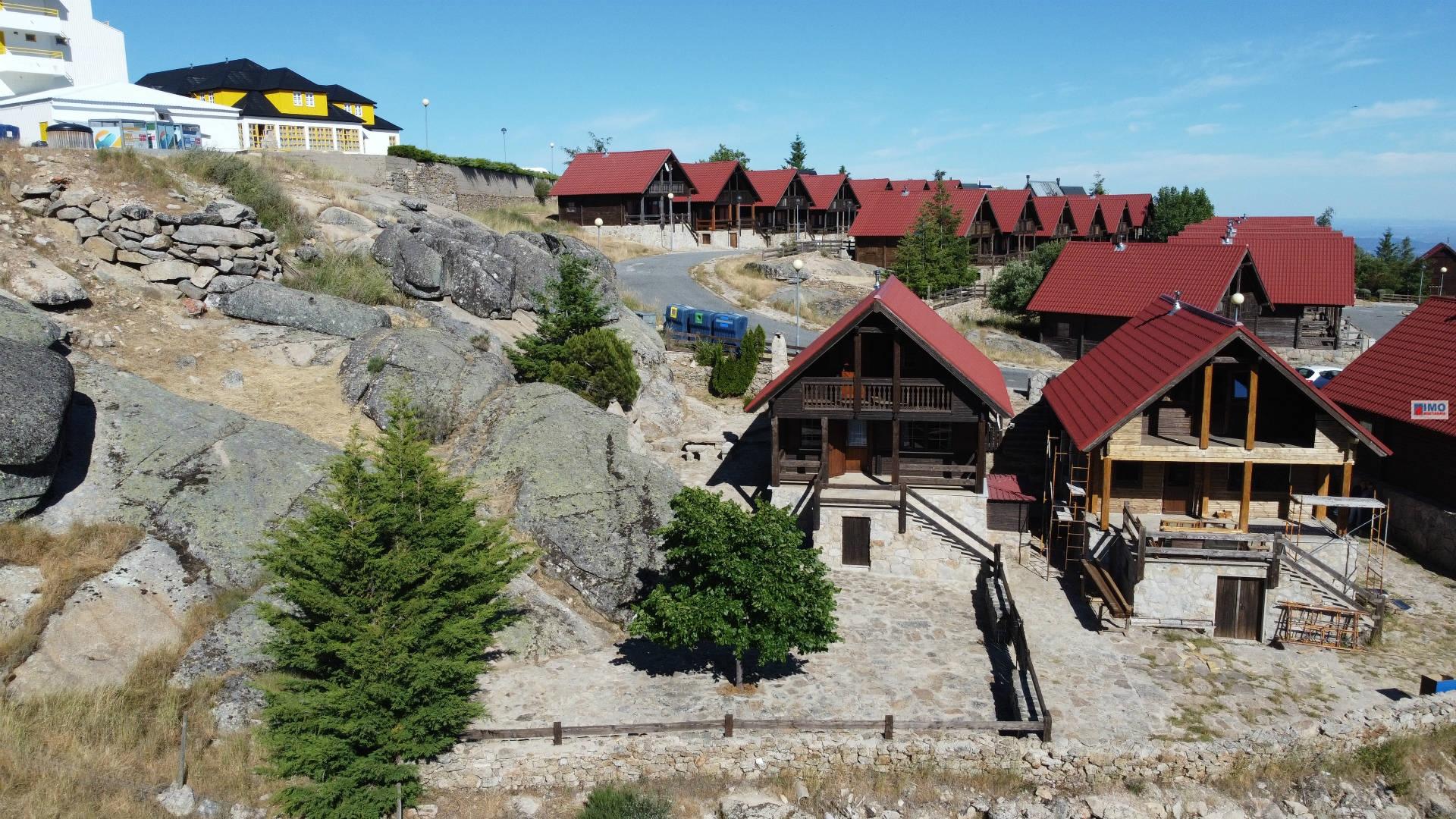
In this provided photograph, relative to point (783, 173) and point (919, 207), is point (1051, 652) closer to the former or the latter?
point (919, 207)

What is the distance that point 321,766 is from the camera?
13703 millimetres

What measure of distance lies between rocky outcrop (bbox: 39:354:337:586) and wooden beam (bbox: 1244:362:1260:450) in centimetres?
1953

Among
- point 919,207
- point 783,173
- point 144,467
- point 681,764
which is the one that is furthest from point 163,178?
point 783,173

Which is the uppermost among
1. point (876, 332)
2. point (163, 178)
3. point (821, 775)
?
point (163, 178)

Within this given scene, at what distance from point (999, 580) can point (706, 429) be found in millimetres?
12973

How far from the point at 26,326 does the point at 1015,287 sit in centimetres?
4191

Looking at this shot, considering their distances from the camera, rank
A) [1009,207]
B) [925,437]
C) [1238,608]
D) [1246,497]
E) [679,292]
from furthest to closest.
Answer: [1009,207]
[679,292]
[925,437]
[1246,497]
[1238,608]

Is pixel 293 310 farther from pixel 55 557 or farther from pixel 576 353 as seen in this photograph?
pixel 55 557

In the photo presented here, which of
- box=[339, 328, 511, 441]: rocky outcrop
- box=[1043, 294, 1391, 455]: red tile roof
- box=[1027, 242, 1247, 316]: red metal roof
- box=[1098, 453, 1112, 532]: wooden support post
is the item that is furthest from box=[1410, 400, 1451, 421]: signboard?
box=[339, 328, 511, 441]: rocky outcrop

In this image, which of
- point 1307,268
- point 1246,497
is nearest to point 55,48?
point 1246,497

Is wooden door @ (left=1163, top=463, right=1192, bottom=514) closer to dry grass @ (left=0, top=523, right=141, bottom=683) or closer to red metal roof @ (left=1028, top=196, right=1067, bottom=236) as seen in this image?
dry grass @ (left=0, top=523, right=141, bottom=683)

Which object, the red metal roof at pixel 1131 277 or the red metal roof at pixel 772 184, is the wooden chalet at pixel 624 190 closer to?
the red metal roof at pixel 772 184

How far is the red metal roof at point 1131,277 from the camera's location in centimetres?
3912

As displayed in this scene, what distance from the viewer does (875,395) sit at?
22938 millimetres
